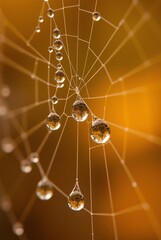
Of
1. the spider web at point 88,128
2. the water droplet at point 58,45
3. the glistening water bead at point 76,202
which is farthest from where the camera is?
the spider web at point 88,128

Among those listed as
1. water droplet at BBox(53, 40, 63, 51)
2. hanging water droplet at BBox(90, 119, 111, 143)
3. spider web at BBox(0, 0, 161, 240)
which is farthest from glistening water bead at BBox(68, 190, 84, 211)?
spider web at BBox(0, 0, 161, 240)

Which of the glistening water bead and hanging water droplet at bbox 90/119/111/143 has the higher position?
hanging water droplet at bbox 90/119/111/143

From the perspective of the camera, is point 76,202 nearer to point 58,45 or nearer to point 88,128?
point 58,45

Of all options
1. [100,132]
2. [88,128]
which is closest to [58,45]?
[100,132]

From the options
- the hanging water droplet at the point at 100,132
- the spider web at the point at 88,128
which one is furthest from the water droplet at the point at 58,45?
the spider web at the point at 88,128

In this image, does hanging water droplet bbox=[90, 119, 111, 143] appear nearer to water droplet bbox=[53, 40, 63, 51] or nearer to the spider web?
water droplet bbox=[53, 40, 63, 51]

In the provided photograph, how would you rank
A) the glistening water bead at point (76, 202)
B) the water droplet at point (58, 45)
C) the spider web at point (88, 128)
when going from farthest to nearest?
the spider web at point (88, 128) < the water droplet at point (58, 45) < the glistening water bead at point (76, 202)

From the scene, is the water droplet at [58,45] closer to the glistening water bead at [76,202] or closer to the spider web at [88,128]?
the glistening water bead at [76,202]

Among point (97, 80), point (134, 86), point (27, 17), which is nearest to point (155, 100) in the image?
point (134, 86)

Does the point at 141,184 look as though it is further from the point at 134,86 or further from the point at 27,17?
the point at 27,17
